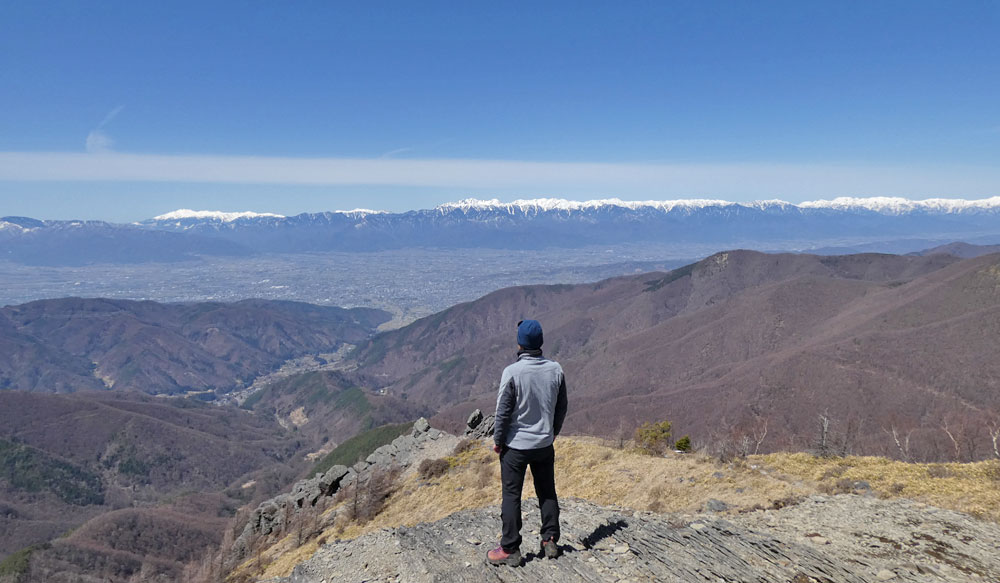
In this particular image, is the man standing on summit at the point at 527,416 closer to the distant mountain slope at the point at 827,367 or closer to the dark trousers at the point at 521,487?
the dark trousers at the point at 521,487

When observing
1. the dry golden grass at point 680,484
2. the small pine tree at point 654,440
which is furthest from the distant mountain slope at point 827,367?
the dry golden grass at point 680,484

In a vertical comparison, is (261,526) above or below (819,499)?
below

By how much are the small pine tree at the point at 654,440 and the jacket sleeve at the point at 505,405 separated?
1068 centimetres

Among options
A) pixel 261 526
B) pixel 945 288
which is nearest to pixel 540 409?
pixel 261 526

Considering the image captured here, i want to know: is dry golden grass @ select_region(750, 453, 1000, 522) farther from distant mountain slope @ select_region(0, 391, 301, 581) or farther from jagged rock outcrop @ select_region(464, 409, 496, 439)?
distant mountain slope @ select_region(0, 391, 301, 581)

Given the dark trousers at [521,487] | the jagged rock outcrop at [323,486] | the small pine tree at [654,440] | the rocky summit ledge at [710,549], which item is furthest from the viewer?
the jagged rock outcrop at [323,486]

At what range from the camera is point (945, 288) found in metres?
99.7

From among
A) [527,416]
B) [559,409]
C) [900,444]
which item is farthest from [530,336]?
[900,444]

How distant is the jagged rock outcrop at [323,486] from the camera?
2252cm

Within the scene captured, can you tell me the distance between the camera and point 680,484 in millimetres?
12547

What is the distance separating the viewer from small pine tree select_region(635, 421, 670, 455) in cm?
1627

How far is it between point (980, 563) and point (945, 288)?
12394 cm

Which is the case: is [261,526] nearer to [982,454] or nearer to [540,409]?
[540,409]

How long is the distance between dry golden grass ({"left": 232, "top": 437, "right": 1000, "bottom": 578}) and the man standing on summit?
552 centimetres
